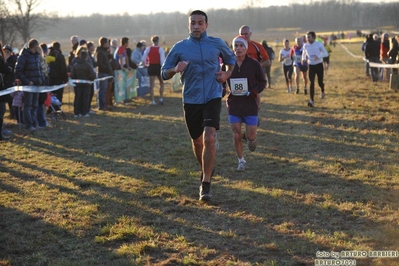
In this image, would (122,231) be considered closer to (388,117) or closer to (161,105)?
(388,117)

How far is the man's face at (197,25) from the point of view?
6.62 meters

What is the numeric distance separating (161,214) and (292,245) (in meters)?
1.76

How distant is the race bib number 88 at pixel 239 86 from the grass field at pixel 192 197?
1174 mm

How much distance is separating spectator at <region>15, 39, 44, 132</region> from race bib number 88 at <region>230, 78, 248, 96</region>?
6.14 m

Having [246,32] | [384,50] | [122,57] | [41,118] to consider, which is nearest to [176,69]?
[246,32]

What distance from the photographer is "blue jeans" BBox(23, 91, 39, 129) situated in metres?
13.3

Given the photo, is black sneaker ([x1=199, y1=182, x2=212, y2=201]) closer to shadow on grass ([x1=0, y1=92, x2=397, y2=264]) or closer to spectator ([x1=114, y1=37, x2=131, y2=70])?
shadow on grass ([x1=0, y1=92, x2=397, y2=264])

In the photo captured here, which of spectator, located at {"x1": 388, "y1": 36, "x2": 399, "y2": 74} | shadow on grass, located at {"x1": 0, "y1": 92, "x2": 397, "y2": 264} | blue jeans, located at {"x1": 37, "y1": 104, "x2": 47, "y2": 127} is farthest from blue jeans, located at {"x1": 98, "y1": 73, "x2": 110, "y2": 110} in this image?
spectator, located at {"x1": 388, "y1": 36, "x2": 399, "y2": 74}

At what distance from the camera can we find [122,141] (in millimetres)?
11773

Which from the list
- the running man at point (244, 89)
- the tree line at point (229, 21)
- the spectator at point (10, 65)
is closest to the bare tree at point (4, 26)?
the spectator at point (10, 65)

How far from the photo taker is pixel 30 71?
12984mm

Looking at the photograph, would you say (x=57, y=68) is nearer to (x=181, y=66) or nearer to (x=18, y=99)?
(x=18, y=99)

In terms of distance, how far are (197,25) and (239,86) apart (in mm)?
1935

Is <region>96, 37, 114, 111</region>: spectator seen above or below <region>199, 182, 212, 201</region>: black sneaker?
above
